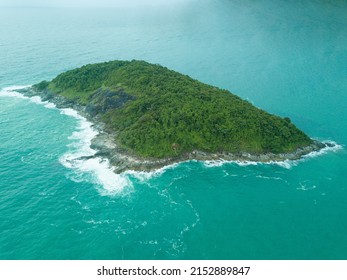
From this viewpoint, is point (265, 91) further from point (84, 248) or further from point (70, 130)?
point (84, 248)

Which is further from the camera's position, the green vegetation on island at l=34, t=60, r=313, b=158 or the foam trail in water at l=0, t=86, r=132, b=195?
the green vegetation on island at l=34, t=60, r=313, b=158

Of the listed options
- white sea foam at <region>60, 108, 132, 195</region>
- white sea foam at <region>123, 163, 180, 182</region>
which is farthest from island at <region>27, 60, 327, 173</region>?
white sea foam at <region>60, 108, 132, 195</region>

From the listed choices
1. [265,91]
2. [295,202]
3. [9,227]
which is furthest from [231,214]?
[265,91]

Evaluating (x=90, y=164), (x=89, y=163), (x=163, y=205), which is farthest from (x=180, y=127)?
(x=163, y=205)

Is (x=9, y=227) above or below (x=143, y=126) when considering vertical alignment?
below

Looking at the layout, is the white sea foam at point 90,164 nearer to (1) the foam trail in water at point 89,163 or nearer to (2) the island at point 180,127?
(1) the foam trail in water at point 89,163

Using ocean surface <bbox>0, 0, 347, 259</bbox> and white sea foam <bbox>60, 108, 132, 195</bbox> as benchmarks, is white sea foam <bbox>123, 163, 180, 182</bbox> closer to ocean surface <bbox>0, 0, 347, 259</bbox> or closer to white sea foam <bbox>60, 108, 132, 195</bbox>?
ocean surface <bbox>0, 0, 347, 259</bbox>
